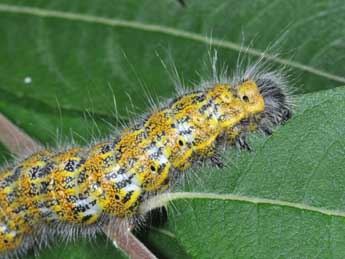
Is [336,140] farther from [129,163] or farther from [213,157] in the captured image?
[129,163]

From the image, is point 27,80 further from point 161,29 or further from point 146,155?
point 146,155

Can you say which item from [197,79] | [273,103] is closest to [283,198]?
[273,103]

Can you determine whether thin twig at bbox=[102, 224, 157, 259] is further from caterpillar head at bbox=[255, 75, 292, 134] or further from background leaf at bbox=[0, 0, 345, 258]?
Answer: caterpillar head at bbox=[255, 75, 292, 134]

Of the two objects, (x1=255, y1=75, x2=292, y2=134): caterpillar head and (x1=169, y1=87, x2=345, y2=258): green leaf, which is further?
(x1=255, y1=75, x2=292, y2=134): caterpillar head

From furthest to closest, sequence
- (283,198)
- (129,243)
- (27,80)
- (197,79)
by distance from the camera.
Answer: (27,80) → (197,79) → (129,243) → (283,198)

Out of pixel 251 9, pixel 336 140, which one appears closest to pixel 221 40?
pixel 251 9

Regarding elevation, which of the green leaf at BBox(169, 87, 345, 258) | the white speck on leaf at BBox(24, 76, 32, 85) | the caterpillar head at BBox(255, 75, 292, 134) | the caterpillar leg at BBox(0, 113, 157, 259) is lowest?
the green leaf at BBox(169, 87, 345, 258)

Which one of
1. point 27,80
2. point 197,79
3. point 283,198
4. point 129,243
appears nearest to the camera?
point 283,198

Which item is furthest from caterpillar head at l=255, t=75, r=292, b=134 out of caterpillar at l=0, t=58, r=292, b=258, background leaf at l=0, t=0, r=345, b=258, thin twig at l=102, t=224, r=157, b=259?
thin twig at l=102, t=224, r=157, b=259

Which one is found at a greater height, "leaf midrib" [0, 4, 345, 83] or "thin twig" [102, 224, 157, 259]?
"leaf midrib" [0, 4, 345, 83]
